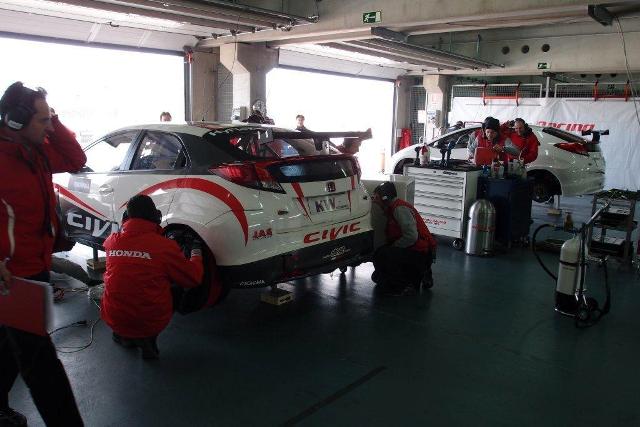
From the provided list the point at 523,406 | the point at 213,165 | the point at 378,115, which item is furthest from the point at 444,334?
the point at 378,115

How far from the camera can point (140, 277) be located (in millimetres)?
3242

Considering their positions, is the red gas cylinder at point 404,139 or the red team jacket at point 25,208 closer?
the red team jacket at point 25,208

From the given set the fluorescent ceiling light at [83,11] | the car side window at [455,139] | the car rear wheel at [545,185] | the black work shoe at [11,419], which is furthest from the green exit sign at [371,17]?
the black work shoe at [11,419]

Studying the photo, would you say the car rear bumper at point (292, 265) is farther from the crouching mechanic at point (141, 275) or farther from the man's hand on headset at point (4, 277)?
the man's hand on headset at point (4, 277)

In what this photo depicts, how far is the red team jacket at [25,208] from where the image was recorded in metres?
2.19

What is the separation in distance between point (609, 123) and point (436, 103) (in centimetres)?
476

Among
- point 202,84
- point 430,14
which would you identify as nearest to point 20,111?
point 430,14

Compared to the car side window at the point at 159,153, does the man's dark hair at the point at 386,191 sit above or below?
below

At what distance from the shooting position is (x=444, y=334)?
12.9 ft

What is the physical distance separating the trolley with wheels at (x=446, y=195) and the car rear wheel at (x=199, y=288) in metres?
3.58

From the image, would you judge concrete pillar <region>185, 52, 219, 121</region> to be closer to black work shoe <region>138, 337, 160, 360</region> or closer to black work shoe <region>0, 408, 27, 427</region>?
black work shoe <region>138, 337, 160, 360</region>

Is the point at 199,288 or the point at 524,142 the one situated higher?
the point at 524,142

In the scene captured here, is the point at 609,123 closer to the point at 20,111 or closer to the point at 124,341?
the point at 124,341

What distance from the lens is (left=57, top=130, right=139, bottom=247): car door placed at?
4.51 metres
